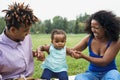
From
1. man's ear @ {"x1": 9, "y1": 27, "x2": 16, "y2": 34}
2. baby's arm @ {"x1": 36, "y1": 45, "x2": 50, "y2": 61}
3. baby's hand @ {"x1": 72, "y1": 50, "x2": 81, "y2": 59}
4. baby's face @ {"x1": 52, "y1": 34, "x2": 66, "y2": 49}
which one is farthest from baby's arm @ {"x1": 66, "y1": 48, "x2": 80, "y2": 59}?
man's ear @ {"x1": 9, "y1": 27, "x2": 16, "y2": 34}

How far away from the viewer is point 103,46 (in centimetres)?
430

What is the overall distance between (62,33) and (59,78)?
53cm

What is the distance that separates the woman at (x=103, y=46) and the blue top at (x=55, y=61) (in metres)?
0.23

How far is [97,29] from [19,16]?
1.01 metres

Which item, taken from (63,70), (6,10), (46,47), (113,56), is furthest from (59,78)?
(6,10)

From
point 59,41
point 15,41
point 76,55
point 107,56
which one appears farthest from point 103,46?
point 15,41

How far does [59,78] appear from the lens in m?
4.26

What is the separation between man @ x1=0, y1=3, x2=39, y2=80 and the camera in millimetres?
3672

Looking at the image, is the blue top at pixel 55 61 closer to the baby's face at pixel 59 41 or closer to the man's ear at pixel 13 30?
the baby's face at pixel 59 41

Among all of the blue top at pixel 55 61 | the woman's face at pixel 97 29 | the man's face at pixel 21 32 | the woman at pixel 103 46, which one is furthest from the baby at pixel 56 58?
the man's face at pixel 21 32

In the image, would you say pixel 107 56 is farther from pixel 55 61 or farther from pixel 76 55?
pixel 55 61

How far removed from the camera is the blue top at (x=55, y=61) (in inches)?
167

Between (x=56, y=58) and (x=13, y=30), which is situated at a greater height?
(x=13, y=30)

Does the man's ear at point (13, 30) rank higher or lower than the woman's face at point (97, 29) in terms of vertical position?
higher
